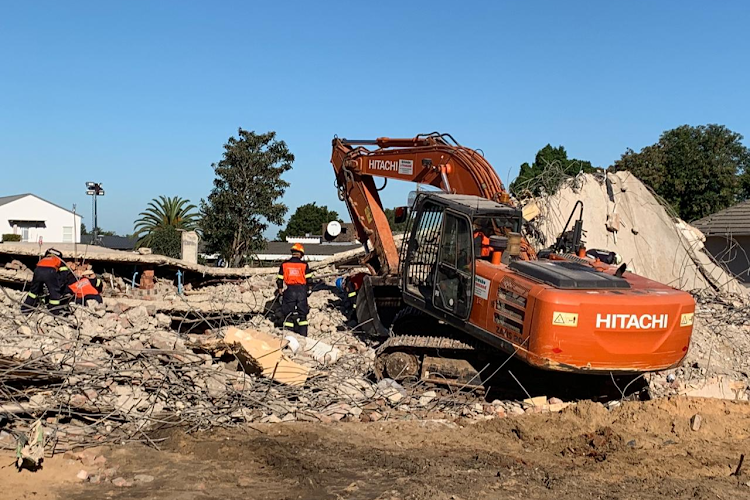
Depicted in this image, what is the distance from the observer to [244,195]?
27.8m

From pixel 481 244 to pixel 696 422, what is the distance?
2.70 metres

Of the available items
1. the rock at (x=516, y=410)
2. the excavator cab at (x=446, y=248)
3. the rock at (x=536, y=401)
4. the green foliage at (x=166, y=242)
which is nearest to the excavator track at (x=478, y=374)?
the rock at (x=536, y=401)

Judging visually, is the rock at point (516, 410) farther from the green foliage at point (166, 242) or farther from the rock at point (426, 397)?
the green foliage at point (166, 242)

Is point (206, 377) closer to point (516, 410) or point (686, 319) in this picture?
point (516, 410)

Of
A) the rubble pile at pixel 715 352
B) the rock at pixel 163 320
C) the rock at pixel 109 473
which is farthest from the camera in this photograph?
the rock at pixel 163 320

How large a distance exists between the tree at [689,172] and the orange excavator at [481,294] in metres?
23.1

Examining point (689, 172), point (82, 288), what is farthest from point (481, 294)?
point (689, 172)

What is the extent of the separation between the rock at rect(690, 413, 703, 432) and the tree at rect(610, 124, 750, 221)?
82.5ft

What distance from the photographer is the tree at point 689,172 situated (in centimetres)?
3144

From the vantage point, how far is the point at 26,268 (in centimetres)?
1317

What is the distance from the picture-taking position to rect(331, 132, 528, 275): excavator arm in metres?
9.09

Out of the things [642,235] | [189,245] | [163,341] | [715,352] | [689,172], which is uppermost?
[689,172]

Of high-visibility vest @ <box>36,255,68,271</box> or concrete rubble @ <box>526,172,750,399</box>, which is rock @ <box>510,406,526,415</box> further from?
high-visibility vest @ <box>36,255,68,271</box>

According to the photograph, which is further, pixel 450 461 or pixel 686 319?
pixel 686 319
